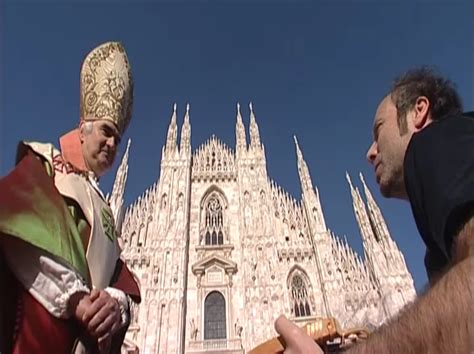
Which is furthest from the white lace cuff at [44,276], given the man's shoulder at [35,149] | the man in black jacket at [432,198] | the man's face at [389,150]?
the man's face at [389,150]

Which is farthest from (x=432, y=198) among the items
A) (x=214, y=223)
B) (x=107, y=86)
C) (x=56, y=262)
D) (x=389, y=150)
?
(x=214, y=223)

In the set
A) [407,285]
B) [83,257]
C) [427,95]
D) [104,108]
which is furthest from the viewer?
[407,285]

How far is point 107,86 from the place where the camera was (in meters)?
2.49

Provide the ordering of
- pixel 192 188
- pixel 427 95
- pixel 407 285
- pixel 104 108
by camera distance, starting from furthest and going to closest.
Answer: pixel 192 188, pixel 407 285, pixel 104 108, pixel 427 95

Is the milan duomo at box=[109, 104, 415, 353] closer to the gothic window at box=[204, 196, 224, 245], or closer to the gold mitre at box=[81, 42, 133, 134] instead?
the gothic window at box=[204, 196, 224, 245]

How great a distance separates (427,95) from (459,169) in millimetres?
670

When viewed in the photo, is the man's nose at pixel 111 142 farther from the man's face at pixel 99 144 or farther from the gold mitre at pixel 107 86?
the gold mitre at pixel 107 86

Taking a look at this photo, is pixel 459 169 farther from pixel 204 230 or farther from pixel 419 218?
pixel 204 230

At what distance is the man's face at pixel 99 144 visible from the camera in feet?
7.20

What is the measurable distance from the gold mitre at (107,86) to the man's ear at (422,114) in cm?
170

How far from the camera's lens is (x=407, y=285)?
14867mm

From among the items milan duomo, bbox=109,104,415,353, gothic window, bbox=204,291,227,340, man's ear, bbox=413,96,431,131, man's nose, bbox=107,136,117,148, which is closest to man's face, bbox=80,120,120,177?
man's nose, bbox=107,136,117,148

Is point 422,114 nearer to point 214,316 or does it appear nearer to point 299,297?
point 299,297

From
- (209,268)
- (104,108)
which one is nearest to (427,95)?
(104,108)
